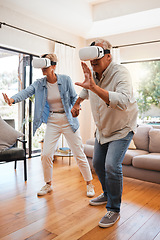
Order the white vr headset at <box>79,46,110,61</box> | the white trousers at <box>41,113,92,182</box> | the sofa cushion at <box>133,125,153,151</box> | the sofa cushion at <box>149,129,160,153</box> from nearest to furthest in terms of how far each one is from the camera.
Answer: the white vr headset at <box>79,46,110,61</box> → the white trousers at <box>41,113,92,182</box> → the sofa cushion at <box>149,129,160,153</box> → the sofa cushion at <box>133,125,153,151</box>

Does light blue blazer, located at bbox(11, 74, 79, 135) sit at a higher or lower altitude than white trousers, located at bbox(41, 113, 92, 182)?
higher

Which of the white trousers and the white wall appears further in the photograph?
the white wall

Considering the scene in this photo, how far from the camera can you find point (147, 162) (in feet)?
10.3

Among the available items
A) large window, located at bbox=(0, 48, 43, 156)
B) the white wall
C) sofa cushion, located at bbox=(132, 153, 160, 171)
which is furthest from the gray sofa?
the white wall

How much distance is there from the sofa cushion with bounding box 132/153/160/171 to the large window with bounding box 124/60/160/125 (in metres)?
2.58

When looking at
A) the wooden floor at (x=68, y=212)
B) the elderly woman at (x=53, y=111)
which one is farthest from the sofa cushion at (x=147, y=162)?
the elderly woman at (x=53, y=111)

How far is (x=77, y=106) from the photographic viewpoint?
7.25 ft

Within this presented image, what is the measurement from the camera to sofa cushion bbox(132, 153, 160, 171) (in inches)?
121

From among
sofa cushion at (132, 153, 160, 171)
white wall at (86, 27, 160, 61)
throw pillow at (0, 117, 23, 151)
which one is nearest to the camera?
sofa cushion at (132, 153, 160, 171)

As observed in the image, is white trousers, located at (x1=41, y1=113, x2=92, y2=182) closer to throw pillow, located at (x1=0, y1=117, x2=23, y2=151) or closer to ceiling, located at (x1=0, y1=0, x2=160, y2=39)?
throw pillow, located at (x1=0, y1=117, x2=23, y2=151)

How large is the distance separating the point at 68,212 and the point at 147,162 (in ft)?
4.41

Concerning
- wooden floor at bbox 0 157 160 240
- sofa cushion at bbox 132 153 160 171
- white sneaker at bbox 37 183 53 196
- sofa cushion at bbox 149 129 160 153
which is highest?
sofa cushion at bbox 149 129 160 153

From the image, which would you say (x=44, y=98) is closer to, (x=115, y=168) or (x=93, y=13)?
(x=115, y=168)

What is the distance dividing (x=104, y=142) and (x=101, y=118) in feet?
0.68
